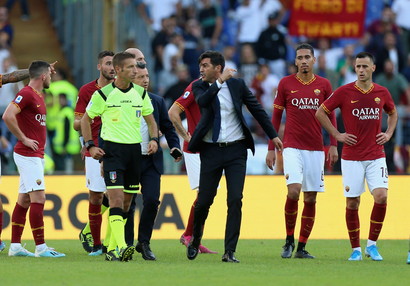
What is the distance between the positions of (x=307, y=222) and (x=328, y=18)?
1041 cm

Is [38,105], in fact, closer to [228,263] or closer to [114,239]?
[114,239]

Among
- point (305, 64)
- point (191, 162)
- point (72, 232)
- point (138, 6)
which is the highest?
point (138, 6)

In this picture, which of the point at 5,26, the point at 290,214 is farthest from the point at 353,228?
the point at 5,26

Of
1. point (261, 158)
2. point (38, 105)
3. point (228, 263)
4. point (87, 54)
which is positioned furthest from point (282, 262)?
point (87, 54)

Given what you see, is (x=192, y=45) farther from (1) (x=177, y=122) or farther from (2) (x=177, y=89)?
(1) (x=177, y=122)

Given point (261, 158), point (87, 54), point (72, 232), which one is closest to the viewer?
point (72, 232)

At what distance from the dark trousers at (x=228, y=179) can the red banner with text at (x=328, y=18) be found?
1112 centimetres

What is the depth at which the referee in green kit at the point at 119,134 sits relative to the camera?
41.6 ft

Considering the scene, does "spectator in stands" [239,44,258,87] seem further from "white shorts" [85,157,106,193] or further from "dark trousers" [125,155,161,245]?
"dark trousers" [125,155,161,245]

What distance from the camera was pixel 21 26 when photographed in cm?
2827

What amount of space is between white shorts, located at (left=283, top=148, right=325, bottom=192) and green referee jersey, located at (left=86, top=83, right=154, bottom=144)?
7.16 ft

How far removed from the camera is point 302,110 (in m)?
14.1

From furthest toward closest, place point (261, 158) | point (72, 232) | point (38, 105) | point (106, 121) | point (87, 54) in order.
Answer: point (87, 54), point (261, 158), point (72, 232), point (38, 105), point (106, 121)

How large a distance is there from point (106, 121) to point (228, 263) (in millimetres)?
2119
